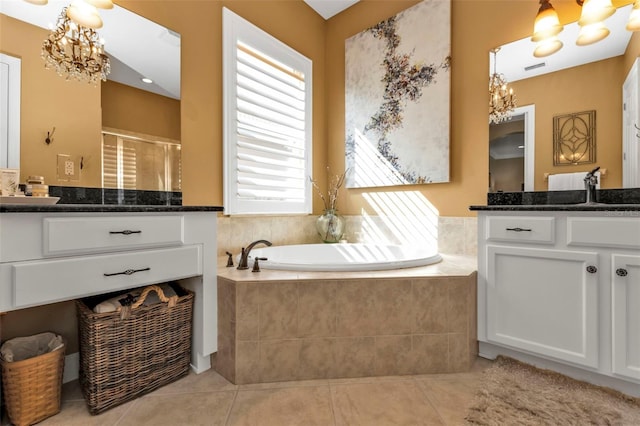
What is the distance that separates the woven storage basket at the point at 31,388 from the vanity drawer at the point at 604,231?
92.5 inches

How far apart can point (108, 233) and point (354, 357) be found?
123 centimetres

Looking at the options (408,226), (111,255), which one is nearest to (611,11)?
(408,226)

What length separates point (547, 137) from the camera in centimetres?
188

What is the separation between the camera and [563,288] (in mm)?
1456

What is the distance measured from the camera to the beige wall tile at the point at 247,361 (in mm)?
1457

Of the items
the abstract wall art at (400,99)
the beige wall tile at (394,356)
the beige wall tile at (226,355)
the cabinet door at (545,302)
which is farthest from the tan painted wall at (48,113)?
the cabinet door at (545,302)

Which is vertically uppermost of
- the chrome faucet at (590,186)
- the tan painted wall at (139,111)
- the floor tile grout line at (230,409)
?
the tan painted wall at (139,111)

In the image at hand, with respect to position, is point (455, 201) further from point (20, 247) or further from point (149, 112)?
point (20, 247)

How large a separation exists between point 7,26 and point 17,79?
0.23 metres

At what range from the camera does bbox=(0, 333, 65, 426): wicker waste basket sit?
1.16 metres

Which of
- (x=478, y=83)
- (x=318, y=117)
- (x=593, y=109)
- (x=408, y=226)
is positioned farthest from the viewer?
(x=318, y=117)

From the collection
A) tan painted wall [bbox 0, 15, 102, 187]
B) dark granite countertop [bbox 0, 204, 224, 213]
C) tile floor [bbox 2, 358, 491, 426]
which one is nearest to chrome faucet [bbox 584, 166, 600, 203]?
tile floor [bbox 2, 358, 491, 426]

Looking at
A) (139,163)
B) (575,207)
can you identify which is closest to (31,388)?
(139,163)

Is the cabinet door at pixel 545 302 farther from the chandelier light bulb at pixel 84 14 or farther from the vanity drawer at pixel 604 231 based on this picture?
the chandelier light bulb at pixel 84 14
